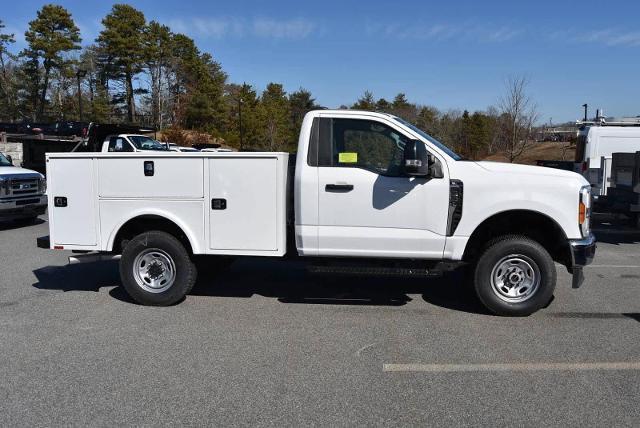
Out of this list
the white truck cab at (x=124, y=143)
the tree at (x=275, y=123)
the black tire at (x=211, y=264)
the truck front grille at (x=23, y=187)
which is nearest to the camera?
the black tire at (x=211, y=264)

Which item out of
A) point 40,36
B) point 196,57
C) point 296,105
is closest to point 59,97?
point 40,36

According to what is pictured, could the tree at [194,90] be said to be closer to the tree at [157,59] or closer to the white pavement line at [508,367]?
the tree at [157,59]

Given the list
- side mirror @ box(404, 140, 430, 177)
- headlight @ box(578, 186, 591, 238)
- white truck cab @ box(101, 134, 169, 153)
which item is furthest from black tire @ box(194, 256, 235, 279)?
white truck cab @ box(101, 134, 169, 153)

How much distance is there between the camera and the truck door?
5.70 m

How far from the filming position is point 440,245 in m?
5.77

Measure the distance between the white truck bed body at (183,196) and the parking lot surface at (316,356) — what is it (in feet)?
2.75

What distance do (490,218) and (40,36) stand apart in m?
58.7

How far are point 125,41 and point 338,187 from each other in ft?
187

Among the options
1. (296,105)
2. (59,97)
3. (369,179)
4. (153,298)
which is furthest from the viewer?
(296,105)

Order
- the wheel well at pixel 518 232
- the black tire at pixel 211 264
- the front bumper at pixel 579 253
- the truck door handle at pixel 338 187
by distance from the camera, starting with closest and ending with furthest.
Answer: the front bumper at pixel 579 253
the truck door handle at pixel 338 187
the wheel well at pixel 518 232
the black tire at pixel 211 264

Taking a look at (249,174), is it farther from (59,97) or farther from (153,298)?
(59,97)

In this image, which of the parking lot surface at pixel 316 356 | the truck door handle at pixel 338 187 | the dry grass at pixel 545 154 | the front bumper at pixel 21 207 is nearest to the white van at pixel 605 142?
the parking lot surface at pixel 316 356

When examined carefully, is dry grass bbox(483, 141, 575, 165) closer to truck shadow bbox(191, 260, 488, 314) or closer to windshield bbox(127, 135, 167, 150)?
windshield bbox(127, 135, 167, 150)

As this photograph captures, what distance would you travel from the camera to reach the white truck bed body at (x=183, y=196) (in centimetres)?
594
